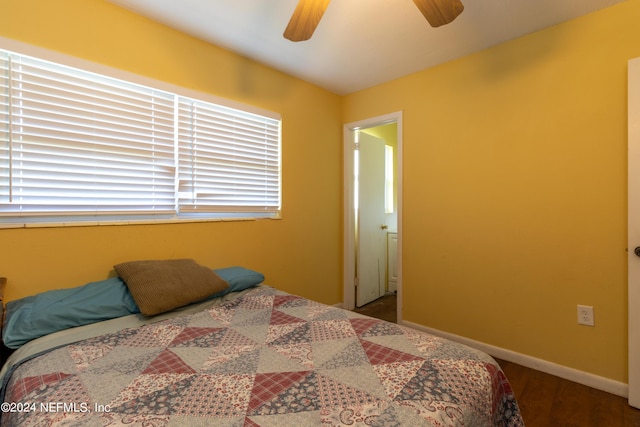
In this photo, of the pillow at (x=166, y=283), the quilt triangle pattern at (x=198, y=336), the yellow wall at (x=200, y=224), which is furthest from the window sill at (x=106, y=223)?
the quilt triangle pattern at (x=198, y=336)

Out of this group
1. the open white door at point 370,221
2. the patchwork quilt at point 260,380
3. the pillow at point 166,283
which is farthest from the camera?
the open white door at point 370,221

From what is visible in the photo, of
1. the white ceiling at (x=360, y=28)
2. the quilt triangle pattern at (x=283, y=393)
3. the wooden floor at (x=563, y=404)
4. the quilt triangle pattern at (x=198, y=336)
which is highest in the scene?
the white ceiling at (x=360, y=28)

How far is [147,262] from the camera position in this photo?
1.72m

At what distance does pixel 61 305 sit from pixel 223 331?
2.45ft

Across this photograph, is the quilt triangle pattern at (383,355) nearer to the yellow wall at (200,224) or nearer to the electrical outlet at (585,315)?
the yellow wall at (200,224)

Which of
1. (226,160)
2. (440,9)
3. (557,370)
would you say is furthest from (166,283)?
(557,370)

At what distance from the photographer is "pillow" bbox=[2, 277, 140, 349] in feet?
3.97

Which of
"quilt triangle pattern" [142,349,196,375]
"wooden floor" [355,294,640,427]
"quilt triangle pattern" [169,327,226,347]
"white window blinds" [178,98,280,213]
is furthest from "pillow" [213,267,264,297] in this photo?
"wooden floor" [355,294,640,427]

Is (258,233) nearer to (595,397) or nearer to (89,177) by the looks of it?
(89,177)

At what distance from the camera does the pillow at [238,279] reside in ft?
6.13

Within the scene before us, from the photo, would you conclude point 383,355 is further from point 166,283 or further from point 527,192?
point 527,192

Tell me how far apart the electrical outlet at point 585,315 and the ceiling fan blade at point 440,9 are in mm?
1975

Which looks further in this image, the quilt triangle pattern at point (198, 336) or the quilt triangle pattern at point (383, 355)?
the quilt triangle pattern at point (198, 336)

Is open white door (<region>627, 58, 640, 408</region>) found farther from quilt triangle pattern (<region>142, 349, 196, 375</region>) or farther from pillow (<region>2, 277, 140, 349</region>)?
pillow (<region>2, 277, 140, 349</region>)
